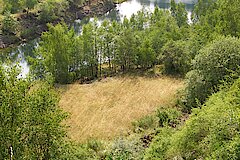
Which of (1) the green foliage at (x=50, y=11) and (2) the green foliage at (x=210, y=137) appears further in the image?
(1) the green foliage at (x=50, y=11)

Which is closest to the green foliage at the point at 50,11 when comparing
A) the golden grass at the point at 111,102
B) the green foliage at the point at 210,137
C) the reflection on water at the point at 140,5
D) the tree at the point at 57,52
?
the reflection on water at the point at 140,5

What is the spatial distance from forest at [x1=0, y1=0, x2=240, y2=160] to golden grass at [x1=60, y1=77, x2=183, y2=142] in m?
1.79

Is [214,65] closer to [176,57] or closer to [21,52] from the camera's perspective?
[176,57]

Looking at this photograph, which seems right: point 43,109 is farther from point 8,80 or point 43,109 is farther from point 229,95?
point 229,95

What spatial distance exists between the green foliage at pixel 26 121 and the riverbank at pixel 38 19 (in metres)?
46.1

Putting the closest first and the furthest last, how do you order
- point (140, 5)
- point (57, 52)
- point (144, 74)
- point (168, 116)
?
point (168, 116), point (57, 52), point (144, 74), point (140, 5)

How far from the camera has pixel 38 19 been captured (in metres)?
68.3

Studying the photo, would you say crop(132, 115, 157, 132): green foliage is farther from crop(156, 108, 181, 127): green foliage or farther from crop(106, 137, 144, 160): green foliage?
crop(106, 137, 144, 160): green foliage

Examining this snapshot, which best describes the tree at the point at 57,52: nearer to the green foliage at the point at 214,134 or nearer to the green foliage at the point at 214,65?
the green foliage at the point at 214,65

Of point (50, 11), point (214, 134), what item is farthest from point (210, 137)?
point (50, 11)

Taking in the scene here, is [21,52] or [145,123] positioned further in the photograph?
[21,52]

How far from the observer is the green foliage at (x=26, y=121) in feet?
48.5

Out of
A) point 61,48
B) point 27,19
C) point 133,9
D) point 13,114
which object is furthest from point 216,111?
point 133,9

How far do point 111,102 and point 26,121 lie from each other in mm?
19654
